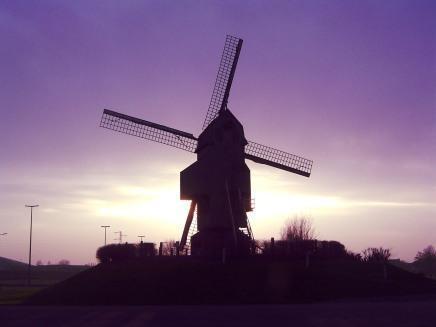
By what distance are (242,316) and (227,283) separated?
12.0m

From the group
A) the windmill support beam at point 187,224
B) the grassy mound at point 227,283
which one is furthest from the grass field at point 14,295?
→ the windmill support beam at point 187,224

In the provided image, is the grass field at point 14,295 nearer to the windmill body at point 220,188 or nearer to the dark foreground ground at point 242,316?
the windmill body at point 220,188

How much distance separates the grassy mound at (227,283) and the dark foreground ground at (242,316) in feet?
21.0

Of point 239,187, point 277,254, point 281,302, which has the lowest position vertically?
point 281,302

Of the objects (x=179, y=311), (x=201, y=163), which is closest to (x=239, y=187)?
(x=201, y=163)

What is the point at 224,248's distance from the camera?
40656mm

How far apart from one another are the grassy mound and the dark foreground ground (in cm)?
641

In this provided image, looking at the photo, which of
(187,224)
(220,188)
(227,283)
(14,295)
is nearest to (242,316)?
(227,283)

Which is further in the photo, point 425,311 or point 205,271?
point 205,271

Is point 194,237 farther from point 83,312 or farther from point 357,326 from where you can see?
point 357,326

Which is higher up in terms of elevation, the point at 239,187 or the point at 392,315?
the point at 239,187

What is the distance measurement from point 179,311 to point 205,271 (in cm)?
1229

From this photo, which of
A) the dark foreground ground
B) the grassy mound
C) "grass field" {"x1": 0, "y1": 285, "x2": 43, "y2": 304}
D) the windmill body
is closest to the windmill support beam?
the windmill body

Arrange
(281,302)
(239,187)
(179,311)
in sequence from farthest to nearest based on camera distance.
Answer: (239,187), (281,302), (179,311)
